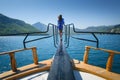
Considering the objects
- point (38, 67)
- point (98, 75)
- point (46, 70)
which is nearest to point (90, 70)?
point (98, 75)

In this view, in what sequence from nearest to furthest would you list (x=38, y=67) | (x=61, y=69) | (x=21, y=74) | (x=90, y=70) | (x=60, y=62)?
(x=61, y=69), (x=60, y=62), (x=21, y=74), (x=90, y=70), (x=38, y=67)

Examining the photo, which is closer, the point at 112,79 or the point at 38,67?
the point at 112,79

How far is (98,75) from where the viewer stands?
4668mm

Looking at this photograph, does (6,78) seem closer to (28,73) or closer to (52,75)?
(28,73)

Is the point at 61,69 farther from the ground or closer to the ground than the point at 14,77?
farther from the ground

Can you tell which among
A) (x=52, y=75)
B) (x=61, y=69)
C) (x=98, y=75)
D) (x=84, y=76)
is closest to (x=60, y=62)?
(x=61, y=69)

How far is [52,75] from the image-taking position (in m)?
2.15

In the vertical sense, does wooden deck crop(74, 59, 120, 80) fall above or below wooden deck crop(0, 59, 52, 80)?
below

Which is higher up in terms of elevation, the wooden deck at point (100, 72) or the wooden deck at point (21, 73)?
the wooden deck at point (21, 73)

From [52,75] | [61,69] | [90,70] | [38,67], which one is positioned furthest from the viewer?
[38,67]

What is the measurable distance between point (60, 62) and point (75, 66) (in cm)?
291

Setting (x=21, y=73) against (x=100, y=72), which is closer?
(x=21, y=73)

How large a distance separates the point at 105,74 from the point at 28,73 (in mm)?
2792

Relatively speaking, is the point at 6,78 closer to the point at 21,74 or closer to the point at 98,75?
the point at 21,74
